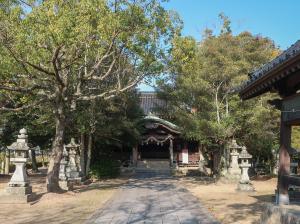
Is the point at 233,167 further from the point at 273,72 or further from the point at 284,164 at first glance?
the point at 273,72

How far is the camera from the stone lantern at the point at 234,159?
82.6 feet

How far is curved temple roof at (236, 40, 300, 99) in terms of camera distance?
818 cm

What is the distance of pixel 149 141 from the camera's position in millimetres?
39000

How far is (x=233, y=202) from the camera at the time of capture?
54.2 feet

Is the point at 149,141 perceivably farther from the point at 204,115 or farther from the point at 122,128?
the point at 204,115

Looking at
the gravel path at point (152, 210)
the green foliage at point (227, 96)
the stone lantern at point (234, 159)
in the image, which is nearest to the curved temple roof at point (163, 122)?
Result: the green foliage at point (227, 96)

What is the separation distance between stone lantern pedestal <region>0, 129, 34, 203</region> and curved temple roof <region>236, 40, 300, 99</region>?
9.01 meters

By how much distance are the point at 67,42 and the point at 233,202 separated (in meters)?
8.65

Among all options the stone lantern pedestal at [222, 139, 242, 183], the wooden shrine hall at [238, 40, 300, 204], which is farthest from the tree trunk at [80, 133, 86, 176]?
the wooden shrine hall at [238, 40, 300, 204]

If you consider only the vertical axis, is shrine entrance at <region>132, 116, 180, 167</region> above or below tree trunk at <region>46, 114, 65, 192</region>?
above

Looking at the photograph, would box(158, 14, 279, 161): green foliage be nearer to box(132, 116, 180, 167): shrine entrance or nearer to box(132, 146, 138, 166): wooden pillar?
box(132, 116, 180, 167): shrine entrance

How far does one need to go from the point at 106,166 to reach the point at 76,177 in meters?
5.39

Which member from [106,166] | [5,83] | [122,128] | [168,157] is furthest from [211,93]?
[168,157]

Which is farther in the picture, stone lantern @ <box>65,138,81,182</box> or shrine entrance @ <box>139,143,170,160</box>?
shrine entrance @ <box>139,143,170,160</box>
